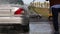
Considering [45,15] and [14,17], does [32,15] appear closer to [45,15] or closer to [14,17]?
[45,15]

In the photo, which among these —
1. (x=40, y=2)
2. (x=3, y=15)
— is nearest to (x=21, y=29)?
(x=3, y=15)

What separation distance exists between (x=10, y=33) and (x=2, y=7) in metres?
1.39

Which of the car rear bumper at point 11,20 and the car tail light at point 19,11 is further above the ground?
the car tail light at point 19,11

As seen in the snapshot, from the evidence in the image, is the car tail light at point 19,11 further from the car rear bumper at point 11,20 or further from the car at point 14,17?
the car rear bumper at point 11,20

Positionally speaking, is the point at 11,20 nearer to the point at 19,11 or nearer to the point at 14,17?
the point at 14,17

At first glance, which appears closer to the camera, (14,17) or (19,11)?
(14,17)

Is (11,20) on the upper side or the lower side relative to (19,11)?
lower

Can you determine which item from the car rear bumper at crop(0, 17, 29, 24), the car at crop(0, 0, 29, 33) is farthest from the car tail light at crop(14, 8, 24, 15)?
the car rear bumper at crop(0, 17, 29, 24)

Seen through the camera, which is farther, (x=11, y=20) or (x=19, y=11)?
(x=19, y=11)

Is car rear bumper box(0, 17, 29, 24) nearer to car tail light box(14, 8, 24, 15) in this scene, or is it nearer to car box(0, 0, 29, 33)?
car box(0, 0, 29, 33)

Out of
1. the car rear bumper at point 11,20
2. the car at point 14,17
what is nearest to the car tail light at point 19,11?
the car at point 14,17

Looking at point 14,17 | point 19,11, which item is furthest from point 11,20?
point 19,11

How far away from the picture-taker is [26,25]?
741cm

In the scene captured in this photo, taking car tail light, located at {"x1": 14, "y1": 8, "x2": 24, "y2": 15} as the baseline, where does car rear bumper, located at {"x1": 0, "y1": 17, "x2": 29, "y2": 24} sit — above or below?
below
